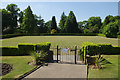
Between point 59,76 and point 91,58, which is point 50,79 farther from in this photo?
point 91,58

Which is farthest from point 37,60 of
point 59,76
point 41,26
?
point 41,26

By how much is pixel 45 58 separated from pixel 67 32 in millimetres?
53929

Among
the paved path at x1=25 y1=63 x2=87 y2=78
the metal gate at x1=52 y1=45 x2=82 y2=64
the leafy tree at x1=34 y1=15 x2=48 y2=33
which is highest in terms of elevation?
the leafy tree at x1=34 y1=15 x2=48 y2=33

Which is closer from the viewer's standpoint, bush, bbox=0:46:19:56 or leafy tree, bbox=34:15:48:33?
bush, bbox=0:46:19:56

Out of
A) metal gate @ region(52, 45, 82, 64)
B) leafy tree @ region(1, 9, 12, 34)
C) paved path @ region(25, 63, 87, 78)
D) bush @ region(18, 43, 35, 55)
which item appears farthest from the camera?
leafy tree @ region(1, 9, 12, 34)

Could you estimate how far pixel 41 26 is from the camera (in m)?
66.9

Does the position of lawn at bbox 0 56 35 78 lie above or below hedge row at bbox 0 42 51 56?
below

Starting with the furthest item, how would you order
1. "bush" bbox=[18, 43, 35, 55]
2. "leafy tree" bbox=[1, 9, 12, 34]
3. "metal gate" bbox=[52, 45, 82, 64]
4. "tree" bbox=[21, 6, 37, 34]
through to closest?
"tree" bbox=[21, 6, 37, 34], "leafy tree" bbox=[1, 9, 12, 34], "bush" bbox=[18, 43, 35, 55], "metal gate" bbox=[52, 45, 82, 64]

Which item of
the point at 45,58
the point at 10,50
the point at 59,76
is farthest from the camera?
the point at 10,50

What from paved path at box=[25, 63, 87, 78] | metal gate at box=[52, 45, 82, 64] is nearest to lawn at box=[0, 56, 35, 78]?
paved path at box=[25, 63, 87, 78]

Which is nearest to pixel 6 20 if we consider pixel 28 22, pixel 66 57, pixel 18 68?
pixel 28 22

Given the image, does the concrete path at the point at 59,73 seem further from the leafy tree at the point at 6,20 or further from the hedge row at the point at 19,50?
the leafy tree at the point at 6,20

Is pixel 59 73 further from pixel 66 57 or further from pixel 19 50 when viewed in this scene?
pixel 19 50

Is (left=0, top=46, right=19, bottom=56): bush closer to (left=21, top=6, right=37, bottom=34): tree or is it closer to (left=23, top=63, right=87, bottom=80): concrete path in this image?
(left=23, top=63, right=87, bottom=80): concrete path
